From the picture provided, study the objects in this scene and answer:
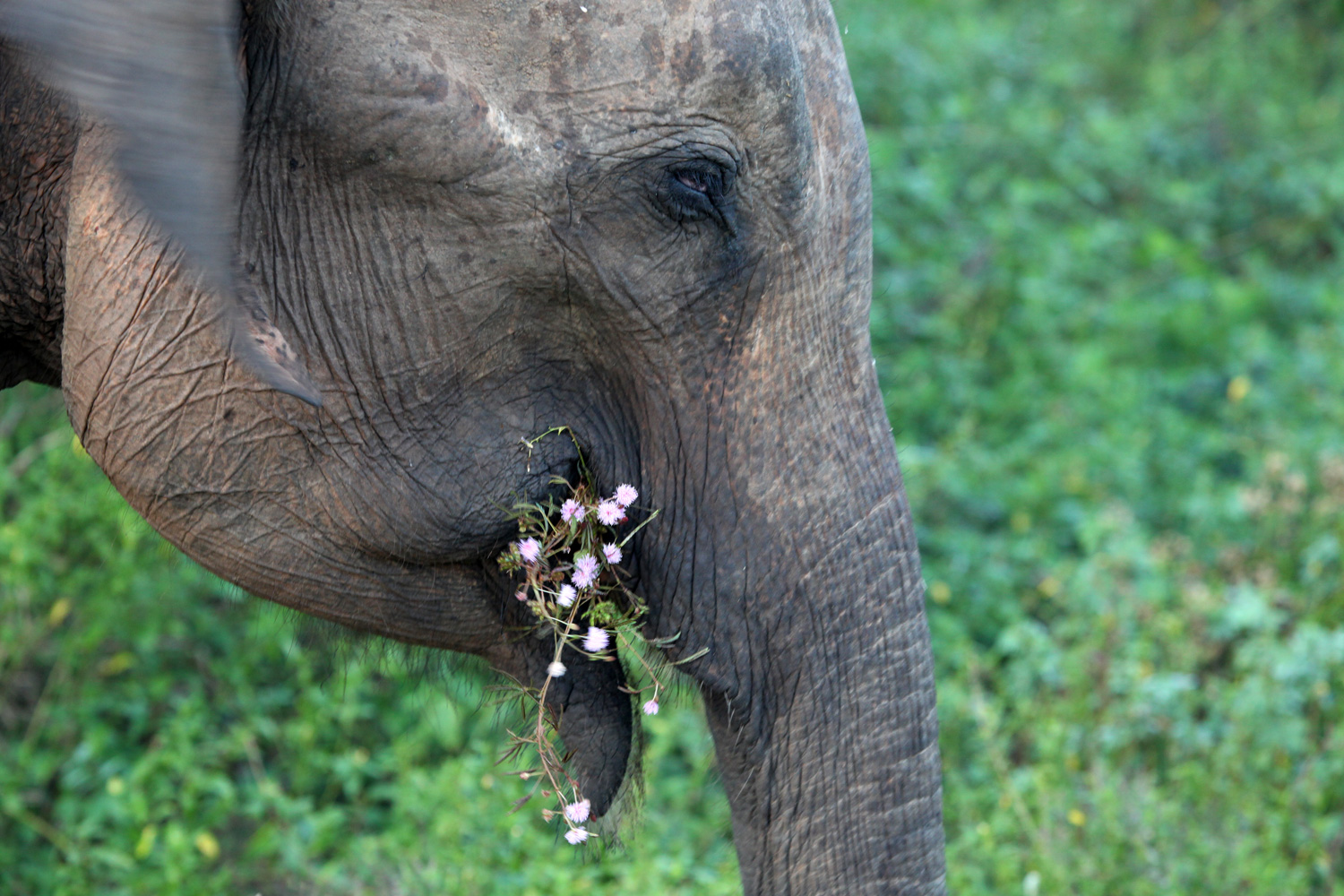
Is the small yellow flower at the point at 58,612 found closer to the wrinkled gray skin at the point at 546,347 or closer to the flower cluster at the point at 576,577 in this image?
the wrinkled gray skin at the point at 546,347

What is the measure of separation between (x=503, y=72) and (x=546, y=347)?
32cm

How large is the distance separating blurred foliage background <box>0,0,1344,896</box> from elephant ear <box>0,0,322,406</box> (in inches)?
31.3

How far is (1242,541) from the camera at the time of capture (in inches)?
154

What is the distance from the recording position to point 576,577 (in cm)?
174

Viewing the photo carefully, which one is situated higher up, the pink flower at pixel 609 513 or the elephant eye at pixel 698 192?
the elephant eye at pixel 698 192

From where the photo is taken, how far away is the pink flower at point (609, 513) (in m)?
1.72

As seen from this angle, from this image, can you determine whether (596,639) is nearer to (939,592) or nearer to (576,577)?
(576,577)

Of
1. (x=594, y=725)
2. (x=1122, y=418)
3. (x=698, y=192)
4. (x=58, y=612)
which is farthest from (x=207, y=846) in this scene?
(x=1122, y=418)

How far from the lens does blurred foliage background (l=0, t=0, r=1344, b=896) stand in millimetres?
2707

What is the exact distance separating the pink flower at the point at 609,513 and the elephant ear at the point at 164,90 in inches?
20.5

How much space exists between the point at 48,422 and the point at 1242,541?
3057 millimetres

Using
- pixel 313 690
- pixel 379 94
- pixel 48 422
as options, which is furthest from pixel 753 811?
pixel 48 422

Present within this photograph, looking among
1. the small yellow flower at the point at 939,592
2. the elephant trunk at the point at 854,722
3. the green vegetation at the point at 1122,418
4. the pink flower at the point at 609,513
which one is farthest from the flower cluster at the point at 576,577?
the small yellow flower at the point at 939,592

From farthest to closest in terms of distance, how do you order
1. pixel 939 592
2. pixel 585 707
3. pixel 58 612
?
pixel 939 592, pixel 58 612, pixel 585 707
